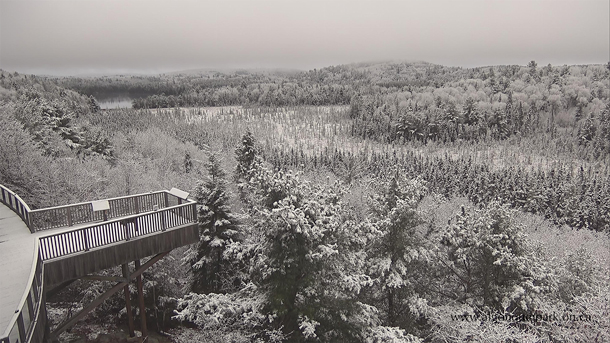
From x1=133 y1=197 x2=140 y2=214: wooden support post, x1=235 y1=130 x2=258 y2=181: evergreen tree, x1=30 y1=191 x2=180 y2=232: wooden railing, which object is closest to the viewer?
x1=30 y1=191 x2=180 y2=232: wooden railing

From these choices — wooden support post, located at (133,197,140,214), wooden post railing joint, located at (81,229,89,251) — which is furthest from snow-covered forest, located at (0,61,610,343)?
wooden support post, located at (133,197,140,214)

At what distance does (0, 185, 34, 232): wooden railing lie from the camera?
38.8 feet

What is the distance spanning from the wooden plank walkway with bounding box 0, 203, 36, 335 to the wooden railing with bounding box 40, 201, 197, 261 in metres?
0.62

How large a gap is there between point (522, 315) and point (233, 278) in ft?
41.3

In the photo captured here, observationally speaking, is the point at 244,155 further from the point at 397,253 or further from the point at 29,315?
the point at 29,315

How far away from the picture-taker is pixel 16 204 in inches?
519

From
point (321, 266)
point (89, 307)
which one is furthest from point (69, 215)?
point (321, 266)

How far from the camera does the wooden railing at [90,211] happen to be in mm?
12086

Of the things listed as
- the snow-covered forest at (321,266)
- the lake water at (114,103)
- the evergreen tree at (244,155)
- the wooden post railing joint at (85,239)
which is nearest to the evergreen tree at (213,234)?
the snow-covered forest at (321,266)

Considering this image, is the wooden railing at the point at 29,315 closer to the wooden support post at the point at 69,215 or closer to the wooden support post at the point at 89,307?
the wooden support post at the point at 89,307

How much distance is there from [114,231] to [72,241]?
48.2 inches

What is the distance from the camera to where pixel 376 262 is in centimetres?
1435

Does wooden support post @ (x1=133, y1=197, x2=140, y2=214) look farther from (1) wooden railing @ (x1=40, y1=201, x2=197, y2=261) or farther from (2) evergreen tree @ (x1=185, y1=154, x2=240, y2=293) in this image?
(2) evergreen tree @ (x1=185, y1=154, x2=240, y2=293)

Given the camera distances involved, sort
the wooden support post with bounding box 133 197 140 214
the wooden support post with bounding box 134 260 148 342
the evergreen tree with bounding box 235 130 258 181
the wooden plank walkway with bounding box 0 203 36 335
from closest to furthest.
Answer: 1. the wooden plank walkway with bounding box 0 203 36 335
2. the wooden support post with bounding box 134 260 148 342
3. the wooden support post with bounding box 133 197 140 214
4. the evergreen tree with bounding box 235 130 258 181
